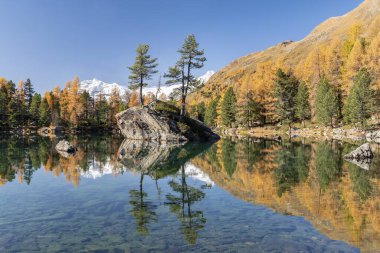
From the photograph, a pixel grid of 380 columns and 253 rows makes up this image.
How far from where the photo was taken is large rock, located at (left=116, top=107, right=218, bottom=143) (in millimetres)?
57438

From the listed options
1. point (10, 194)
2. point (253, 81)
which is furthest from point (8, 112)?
A: point (10, 194)

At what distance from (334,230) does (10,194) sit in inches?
638

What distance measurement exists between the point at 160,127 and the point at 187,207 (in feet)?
145

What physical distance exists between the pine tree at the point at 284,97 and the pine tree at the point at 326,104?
892 centimetres

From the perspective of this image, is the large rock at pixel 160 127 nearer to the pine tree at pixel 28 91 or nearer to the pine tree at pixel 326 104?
the pine tree at pixel 326 104

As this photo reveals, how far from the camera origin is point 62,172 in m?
24.2

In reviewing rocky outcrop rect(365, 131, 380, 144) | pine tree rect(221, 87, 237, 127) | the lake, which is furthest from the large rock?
pine tree rect(221, 87, 237, 127)

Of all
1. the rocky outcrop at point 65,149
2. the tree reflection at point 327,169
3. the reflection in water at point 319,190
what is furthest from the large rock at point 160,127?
the tree reflection at point 327,169

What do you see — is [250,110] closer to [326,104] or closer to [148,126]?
[326,104]

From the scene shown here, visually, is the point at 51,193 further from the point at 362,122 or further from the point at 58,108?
the point at 58,108

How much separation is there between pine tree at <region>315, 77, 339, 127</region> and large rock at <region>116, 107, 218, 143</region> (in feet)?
90.2

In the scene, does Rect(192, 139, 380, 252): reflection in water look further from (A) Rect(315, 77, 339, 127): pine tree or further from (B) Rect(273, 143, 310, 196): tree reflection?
(A) Rect(315, 77, 339, 127): pine tree

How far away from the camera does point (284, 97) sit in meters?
85.2

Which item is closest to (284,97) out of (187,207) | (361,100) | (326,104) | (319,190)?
(326,104)
